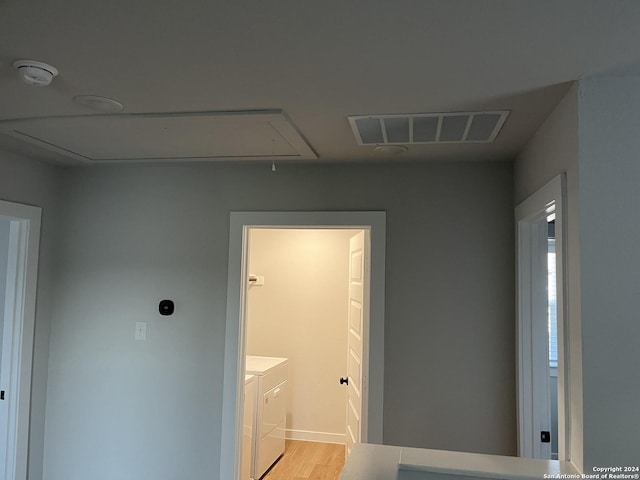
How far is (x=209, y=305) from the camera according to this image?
285 centimetres

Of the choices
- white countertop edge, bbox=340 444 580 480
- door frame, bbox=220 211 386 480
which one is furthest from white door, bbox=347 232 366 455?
white countertop edge, bbox=340 444 580 480

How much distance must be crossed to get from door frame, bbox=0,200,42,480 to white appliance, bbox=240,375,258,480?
4.19 ft

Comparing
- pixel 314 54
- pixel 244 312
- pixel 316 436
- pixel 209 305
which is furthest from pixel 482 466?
pixel 316 436

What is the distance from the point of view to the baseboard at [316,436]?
177 inches

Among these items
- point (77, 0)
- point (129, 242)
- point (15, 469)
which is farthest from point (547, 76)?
point (15, 469)

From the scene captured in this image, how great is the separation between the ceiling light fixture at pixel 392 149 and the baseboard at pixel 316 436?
119 inches

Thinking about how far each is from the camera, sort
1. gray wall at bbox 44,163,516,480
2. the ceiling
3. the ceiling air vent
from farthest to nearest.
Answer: gray wall at bbox 44,163,516,480 → the ceiling air vent → the ceiling

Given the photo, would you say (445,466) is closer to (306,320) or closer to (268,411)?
(268,411)

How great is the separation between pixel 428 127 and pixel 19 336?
2.50 meters

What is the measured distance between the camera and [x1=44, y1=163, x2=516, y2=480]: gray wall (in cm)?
258

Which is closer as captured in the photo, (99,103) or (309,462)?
(99,103)

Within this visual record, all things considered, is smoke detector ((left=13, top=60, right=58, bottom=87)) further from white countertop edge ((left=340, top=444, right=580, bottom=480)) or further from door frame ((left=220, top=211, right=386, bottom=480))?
white countertop edge ((left=340, top=444, right=580, bottom=480))

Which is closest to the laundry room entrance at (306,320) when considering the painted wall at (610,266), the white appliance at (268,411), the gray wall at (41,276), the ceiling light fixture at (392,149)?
the white appliance at (268,411)

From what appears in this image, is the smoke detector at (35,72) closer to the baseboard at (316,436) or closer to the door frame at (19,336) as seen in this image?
the door frame at (19,336)
